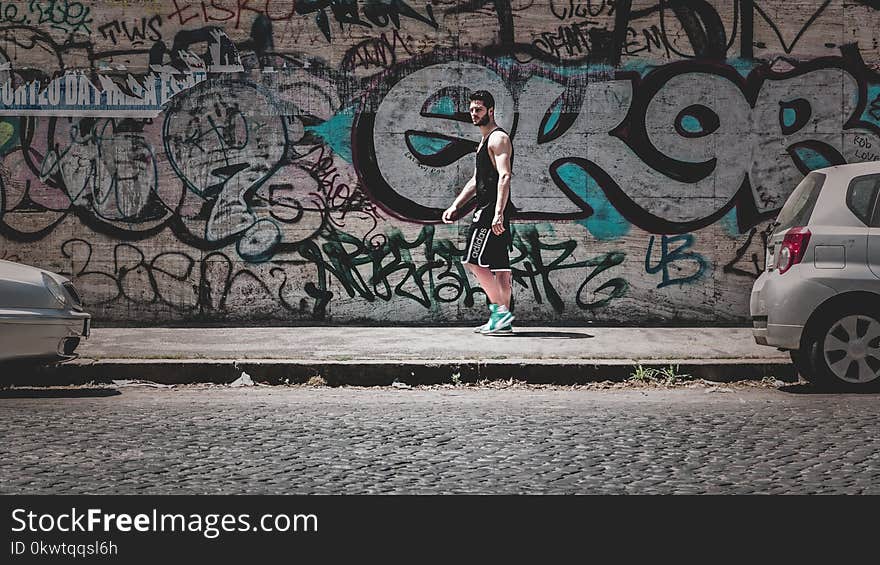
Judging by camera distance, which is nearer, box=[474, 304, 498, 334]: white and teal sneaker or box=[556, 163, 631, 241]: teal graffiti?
box=[474, 304, 498, 334]: white and teal sneaker

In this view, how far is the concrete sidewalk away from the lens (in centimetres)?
834

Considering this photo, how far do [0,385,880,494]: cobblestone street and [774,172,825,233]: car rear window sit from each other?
1.15 meters

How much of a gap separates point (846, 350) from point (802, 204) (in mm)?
1055

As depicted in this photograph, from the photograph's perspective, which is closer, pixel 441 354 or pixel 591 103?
pixel 441 354

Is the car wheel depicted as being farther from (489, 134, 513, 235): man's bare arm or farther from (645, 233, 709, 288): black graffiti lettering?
(645, 233, 709, 288): black graffiti lettering

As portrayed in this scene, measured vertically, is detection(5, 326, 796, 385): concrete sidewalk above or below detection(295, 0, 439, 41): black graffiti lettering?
below

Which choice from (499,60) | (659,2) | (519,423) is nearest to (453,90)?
(499,60)

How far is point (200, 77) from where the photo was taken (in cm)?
1129

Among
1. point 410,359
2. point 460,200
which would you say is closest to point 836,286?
point 410,359

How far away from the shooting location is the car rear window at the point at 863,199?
301 inches

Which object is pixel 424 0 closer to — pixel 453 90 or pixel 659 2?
pixel 453 90

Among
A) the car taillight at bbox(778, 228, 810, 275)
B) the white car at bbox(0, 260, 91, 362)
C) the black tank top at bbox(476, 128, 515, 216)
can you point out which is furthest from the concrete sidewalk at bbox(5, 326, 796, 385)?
the black tank top at bbox(476, 128, 515, 216)

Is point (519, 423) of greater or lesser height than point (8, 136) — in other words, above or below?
below
